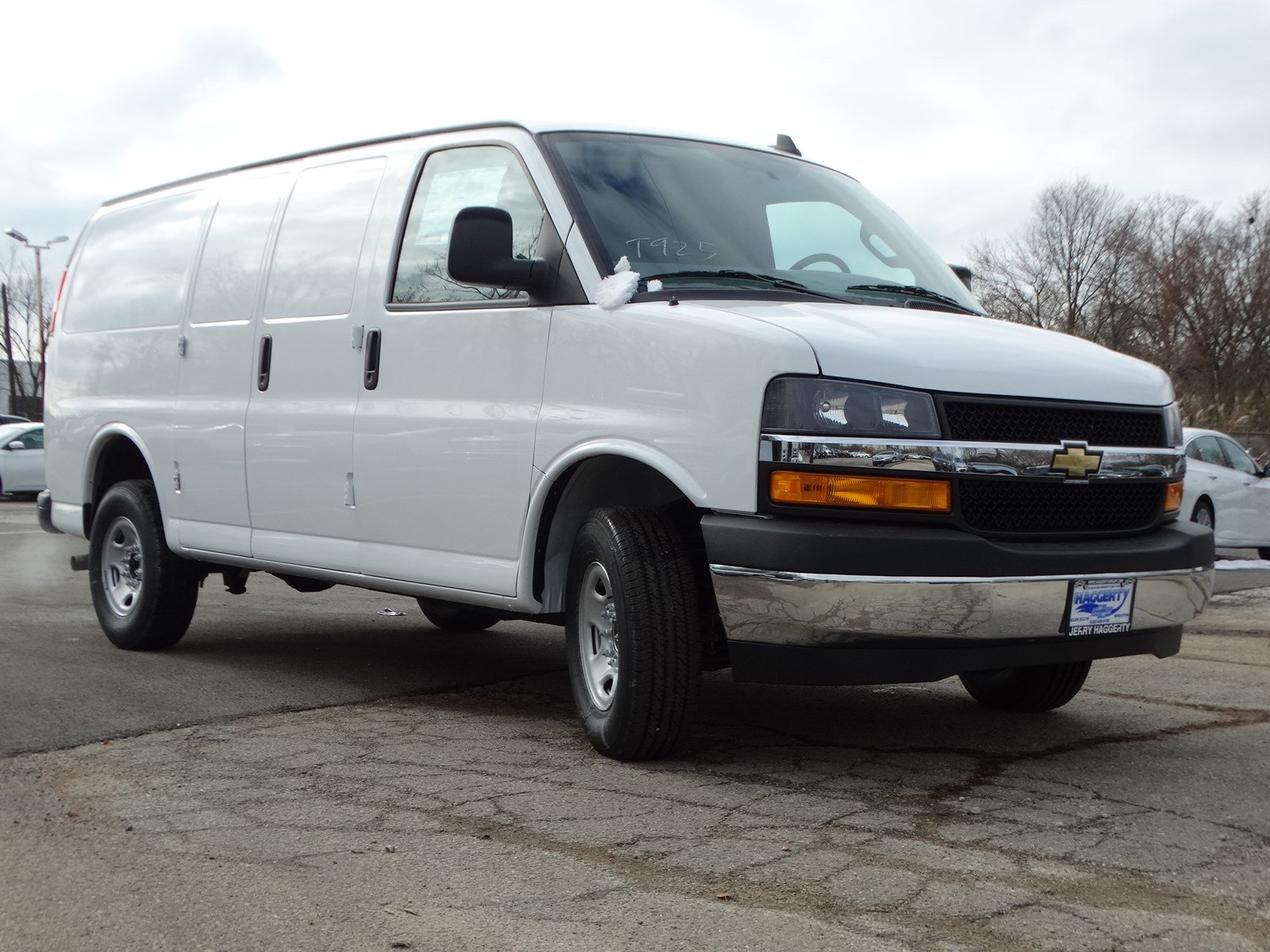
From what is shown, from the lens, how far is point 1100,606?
14.4 ft

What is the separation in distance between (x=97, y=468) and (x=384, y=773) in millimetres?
3761

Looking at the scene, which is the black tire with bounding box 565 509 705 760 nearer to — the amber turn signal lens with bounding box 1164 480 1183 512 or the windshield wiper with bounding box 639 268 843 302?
the windshield wiper with bounding box 639 268 843 302

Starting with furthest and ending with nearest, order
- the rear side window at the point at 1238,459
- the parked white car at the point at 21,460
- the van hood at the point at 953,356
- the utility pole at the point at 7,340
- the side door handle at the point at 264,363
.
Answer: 1. the utility pole at the point at 7,340
2. the parked white car at the point at 21,460
3. the rear side window at the point at 1238,459
4. the side door handle at the point at 264,363
5. the van hood at the point at 953,356

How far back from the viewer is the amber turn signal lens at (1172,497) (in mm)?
4746

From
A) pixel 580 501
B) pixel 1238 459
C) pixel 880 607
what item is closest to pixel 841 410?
pixel 880 607

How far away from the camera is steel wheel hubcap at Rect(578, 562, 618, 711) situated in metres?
4.70

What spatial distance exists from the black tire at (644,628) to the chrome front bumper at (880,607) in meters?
0.22

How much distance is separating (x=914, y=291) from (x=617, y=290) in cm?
125

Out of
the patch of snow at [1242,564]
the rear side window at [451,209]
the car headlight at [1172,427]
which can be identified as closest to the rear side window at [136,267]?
the rear side window at [451,209]

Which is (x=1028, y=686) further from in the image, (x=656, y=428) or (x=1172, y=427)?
(x=656, y=428)

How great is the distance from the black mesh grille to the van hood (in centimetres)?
4

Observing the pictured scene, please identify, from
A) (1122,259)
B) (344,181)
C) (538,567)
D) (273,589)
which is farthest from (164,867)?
(1122,259)

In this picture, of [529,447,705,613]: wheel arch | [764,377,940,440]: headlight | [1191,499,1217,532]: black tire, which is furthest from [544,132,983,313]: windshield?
[1191,499,1217,532]: black tire

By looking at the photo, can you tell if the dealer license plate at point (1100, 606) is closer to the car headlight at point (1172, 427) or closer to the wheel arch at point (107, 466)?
the car headlight at point (1172, 427)
